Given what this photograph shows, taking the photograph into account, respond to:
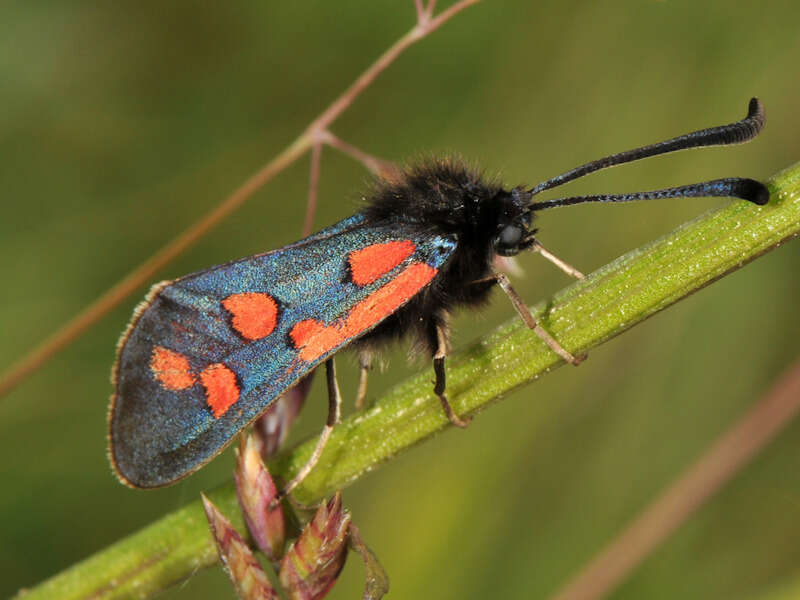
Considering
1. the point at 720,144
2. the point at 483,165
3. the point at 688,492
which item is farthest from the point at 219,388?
the point at 483,165

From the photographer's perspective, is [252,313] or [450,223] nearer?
[252,313]

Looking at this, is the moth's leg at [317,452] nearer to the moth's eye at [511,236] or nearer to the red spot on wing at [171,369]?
the red spot on wing at [171,369]

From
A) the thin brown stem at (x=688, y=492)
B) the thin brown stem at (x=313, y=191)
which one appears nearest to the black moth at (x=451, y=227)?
the thin brown stem at (x=313, y=191)

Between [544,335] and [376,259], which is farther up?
[376,259]

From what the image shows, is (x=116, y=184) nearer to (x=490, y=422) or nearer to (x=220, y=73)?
(x=220, y=73)

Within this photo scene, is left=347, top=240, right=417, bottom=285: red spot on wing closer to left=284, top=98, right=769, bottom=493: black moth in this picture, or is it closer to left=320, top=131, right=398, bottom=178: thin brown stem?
left=284, top=98, right=769, bottom=493: black moth

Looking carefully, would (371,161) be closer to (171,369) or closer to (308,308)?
(308,308)
